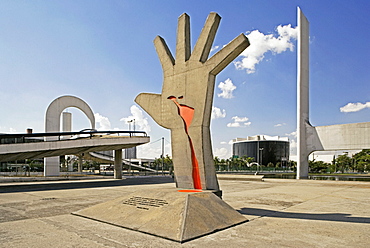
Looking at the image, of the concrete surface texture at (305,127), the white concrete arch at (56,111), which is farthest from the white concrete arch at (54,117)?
the concrete surface texture at (305,127)

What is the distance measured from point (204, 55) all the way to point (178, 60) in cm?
126

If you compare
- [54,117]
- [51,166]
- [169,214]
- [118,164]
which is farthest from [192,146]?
[51,166]

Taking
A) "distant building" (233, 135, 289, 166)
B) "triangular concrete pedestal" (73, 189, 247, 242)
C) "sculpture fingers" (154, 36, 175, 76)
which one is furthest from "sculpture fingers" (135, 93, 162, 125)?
"distant building" (233, 135, 289, 166)

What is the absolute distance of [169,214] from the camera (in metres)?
7.66

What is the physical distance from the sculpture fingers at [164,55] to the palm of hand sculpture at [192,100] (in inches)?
1.6

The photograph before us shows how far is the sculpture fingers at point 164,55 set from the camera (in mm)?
11564

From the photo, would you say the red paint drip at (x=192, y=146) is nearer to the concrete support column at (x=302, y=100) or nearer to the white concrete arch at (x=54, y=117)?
the white concrete arch at (x=54, y=117)

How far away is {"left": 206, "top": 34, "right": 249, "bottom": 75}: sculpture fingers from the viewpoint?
9.39 m

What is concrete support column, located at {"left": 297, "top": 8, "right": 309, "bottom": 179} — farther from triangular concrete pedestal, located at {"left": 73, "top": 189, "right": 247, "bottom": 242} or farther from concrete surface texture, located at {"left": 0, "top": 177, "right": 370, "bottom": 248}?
triangular concrete pedestal, located at {"left": 73, "top": 189, "right": 247, "bottom": 242}

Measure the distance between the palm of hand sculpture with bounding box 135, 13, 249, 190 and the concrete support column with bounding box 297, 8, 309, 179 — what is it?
78.3 ft

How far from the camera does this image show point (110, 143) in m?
23.8

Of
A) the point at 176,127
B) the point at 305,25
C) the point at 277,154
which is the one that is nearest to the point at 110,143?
the point at 176,127

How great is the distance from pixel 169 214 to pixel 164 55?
6667 mm

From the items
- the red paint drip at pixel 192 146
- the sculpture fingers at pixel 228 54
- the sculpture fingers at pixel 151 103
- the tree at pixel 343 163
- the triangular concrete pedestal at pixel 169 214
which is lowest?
the tree at pixel 343 163
